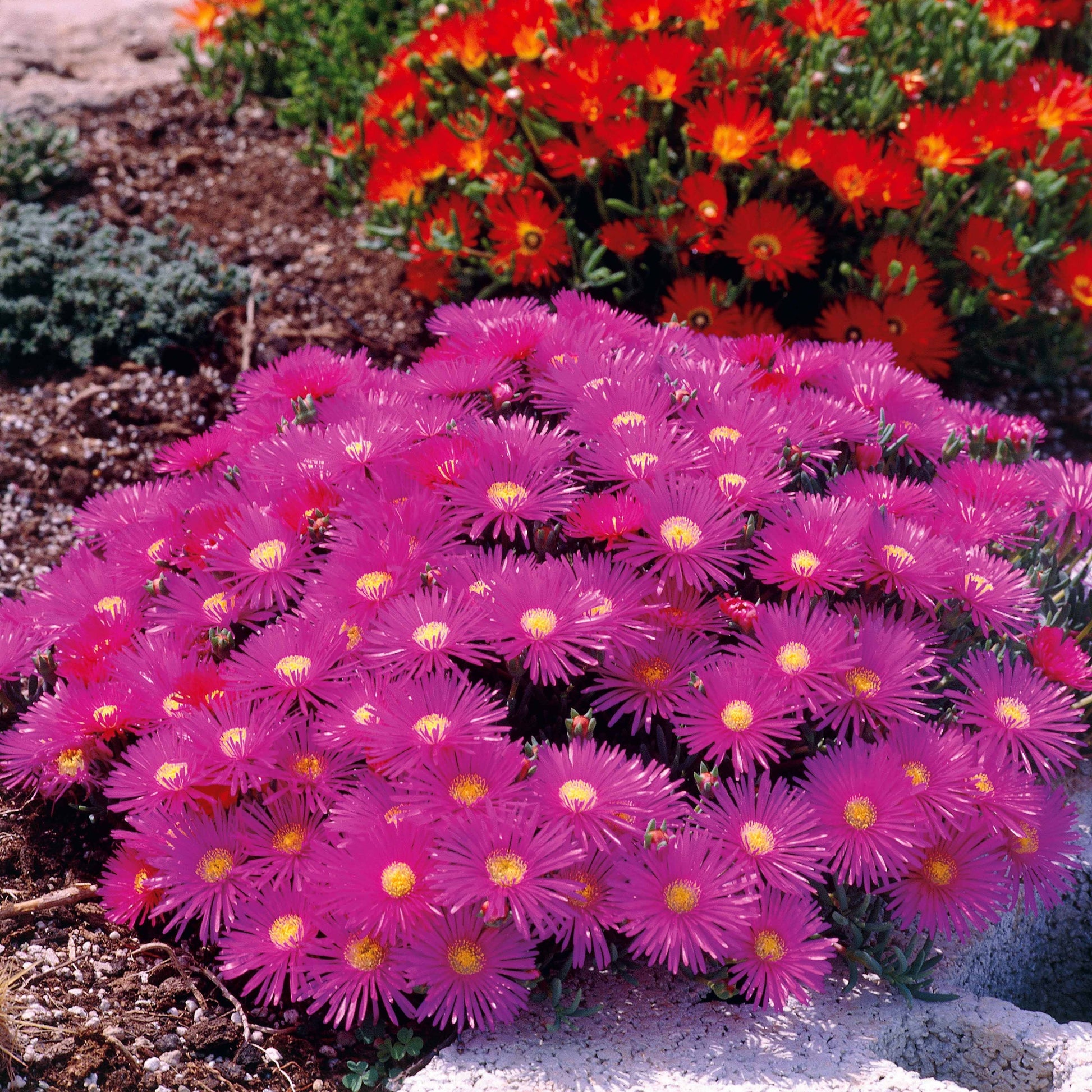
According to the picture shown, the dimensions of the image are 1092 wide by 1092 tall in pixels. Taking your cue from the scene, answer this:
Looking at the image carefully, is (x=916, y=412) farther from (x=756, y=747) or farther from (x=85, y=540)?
(x=85, y=540)

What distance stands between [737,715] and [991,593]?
0.51 meters

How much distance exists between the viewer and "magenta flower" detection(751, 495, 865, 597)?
1.74 meters

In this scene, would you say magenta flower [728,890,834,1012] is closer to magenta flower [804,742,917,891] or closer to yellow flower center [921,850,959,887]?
magenta flower [804,742,917,891]

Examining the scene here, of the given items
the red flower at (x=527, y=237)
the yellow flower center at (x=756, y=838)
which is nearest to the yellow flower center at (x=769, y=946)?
the yellow flower center at (x=756, y=838)

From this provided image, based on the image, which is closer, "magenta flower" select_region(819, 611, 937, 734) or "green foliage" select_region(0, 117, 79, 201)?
"magenta flower" select_region(819, 611, 937, 734)

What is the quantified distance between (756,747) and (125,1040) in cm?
98

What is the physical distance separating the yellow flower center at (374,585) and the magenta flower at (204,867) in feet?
1.21

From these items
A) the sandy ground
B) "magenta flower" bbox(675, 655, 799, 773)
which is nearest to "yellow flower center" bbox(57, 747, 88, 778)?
"magenta flower" bbox(675, 655, 799, 773)

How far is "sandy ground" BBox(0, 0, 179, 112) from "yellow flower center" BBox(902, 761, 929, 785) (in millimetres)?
4046

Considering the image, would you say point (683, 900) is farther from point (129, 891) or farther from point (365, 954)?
point (129, 891)

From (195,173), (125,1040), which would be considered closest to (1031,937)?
(125,1040)

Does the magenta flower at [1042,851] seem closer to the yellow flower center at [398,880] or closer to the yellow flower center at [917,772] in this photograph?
the yellow flower center at [917,772]

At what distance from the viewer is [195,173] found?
417cm

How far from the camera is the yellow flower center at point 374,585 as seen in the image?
172 cm
